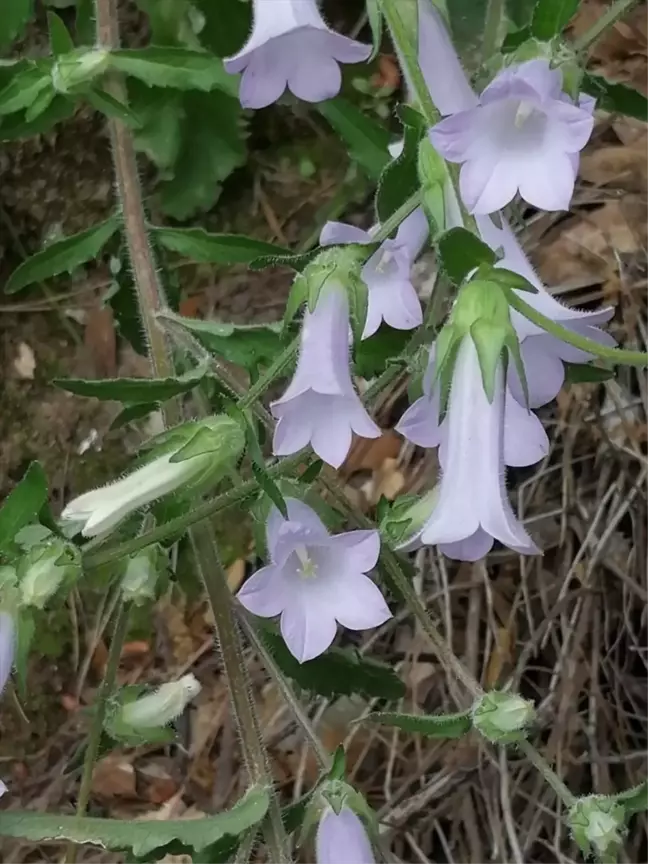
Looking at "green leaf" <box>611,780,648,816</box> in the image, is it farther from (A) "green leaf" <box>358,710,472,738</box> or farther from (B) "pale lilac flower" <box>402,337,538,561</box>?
(B) "pale lilac flower" <box>402,337,538,561</box>

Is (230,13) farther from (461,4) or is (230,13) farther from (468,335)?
(468,335)

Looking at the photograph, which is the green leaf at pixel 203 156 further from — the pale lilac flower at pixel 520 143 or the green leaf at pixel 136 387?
the pale lilac flower at pixel 520 143

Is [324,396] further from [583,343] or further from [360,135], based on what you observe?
[360,135]

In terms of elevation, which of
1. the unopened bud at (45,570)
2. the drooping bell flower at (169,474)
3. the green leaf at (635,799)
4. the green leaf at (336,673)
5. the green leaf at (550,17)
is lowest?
the green leaf at (336,673)

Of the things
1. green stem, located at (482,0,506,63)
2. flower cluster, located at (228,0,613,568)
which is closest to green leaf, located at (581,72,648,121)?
green stem, located at (482,0,506,63)

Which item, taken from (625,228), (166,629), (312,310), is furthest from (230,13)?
(166,629)

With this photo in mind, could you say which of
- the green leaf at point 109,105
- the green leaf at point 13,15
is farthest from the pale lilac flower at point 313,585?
the green leaf at point 13,15

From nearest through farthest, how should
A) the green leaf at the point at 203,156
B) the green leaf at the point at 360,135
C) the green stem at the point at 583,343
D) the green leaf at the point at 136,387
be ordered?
the green stem at the point at 583,343
the green leaf at the point at 136,387
the green leaf at the point at 360,135
the green leaf at the point at 203,156
